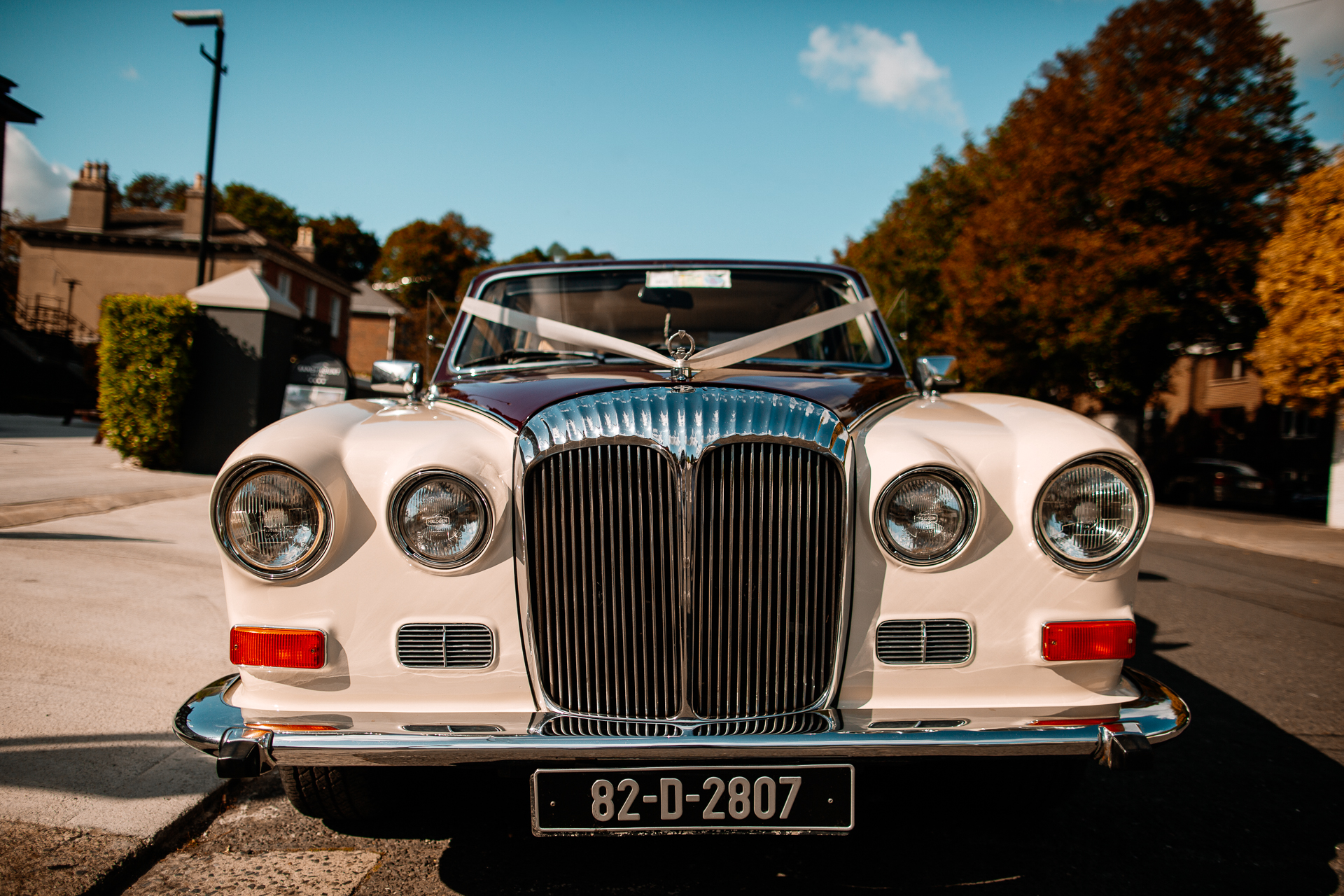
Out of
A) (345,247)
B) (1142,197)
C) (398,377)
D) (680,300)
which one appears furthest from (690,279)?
(345,247)

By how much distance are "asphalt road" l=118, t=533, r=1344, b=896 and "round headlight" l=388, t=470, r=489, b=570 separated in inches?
21.8

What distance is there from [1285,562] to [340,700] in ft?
35.3

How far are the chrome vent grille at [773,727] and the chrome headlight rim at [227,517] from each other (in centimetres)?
102

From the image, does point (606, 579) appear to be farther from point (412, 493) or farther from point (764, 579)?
point (412, 493)

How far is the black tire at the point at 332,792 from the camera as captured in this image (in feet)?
7.63

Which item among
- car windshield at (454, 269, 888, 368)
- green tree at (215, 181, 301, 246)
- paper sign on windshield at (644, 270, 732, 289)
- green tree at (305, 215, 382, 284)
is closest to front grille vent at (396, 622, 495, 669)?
car windshield at (454, 269, 888, 368)

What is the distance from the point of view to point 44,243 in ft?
103

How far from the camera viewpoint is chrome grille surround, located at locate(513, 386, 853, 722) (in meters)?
2.05

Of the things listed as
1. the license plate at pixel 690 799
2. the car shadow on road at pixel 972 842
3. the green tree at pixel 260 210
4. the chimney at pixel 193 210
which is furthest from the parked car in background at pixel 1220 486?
the green tree at pixel 260 210

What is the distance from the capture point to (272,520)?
A: 2084mm

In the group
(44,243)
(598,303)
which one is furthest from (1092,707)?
(44,243)

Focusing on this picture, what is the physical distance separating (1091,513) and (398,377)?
2406mm

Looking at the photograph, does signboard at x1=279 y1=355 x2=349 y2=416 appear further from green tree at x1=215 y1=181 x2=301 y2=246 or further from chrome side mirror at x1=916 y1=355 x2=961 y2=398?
green tree at x1=215 y1=181 x2=301 y2=246

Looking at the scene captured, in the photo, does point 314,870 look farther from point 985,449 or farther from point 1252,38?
point 1252,38
